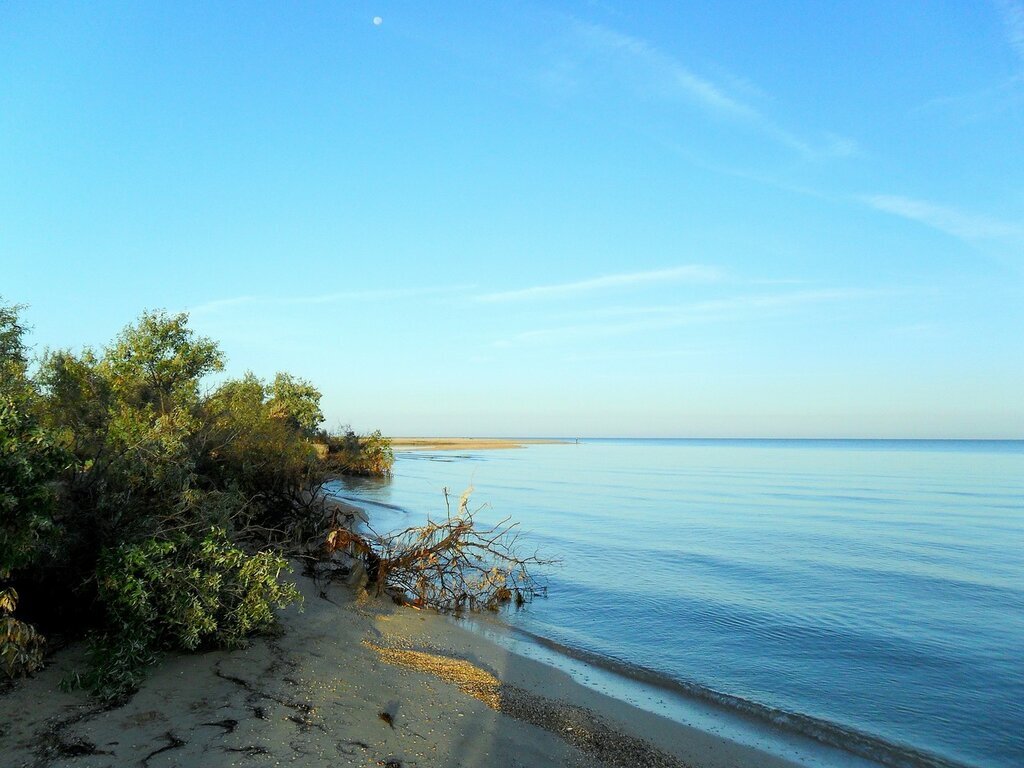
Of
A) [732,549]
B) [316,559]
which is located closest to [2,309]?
[316,559]

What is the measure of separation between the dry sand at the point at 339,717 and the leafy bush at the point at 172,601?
0.23 metres

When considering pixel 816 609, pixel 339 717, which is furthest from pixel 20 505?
pixel 816 609

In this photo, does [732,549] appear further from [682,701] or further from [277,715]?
[277,715]

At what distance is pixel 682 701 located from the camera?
938cm

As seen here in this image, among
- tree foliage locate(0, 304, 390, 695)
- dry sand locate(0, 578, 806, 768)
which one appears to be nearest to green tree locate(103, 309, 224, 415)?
tree foliage locate(0, 304, 390, 695)

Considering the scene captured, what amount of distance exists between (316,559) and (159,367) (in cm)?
631

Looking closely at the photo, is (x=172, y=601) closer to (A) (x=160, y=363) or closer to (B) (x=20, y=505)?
(B) (x=20, y=505)

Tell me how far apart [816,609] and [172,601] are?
516 inches

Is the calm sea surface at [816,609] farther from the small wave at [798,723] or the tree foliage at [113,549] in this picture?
the tree foliage at [113,549]

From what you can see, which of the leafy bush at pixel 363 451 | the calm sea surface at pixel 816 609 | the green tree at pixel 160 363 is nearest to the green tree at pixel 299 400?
the leafy bush at pixel 363 451

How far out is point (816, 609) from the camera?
14.5 metres

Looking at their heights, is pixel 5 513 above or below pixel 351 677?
above

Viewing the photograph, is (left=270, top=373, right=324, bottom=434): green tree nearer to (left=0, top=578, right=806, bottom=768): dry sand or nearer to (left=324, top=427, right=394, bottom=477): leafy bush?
(left=324, top=427, right=394, bottom=477): leafy bush

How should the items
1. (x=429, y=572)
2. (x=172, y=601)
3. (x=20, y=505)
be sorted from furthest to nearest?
(x=429, y=572) → (x=172, y=601) → (x=20, y=505)
